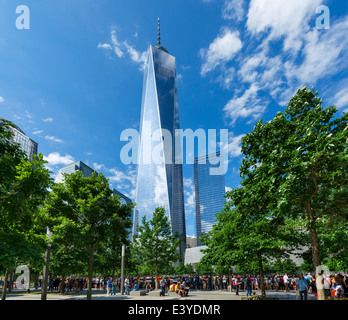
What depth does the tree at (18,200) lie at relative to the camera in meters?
8.27

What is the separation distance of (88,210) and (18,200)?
11.5 metres

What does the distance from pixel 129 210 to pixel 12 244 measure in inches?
565

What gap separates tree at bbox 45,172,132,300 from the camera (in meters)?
19.7

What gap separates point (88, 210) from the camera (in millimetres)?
19703

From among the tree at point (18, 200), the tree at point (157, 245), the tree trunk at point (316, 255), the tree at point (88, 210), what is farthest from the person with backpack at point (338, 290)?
the tree at point (157, 245)

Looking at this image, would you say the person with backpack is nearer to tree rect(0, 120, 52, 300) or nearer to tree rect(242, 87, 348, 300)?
tree rect(242, 87, 348, 300)

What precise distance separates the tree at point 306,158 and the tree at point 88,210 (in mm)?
12665

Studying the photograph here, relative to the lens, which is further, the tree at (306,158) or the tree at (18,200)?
the tree at (306,158)

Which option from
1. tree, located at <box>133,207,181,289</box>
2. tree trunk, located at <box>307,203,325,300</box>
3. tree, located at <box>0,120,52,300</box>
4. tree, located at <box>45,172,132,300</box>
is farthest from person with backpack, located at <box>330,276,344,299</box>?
tree, located at <box>133,207,181,289</box>

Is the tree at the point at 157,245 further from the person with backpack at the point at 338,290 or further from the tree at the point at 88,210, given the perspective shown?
the person with backpack at the point at 338,290

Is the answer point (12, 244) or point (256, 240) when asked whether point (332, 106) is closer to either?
point (256, 240)

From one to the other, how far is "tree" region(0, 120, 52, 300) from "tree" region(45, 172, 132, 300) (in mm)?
9417
